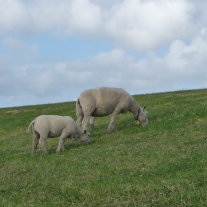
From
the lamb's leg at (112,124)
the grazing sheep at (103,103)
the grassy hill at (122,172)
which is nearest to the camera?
the grassy hill at (122,172)

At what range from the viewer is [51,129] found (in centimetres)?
1747

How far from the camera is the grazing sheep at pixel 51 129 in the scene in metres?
17.2

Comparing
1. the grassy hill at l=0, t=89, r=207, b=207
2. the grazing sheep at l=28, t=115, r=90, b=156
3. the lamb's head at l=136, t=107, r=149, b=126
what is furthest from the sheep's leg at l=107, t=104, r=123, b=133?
the grazing sheep at l=28, t=115, r=90, b=156

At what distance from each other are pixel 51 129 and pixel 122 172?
658 centimetres

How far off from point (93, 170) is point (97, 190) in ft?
7.76

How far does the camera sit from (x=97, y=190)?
32.2 ft

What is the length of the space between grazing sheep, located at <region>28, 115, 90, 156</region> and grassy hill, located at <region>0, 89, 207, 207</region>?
0.65 m

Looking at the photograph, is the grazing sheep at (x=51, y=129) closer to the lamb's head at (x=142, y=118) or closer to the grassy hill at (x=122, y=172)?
the grassy hill at (x=122, y=172)

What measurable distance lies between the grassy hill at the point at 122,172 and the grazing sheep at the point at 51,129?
648mm

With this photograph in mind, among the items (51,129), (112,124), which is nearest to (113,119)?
(112,124)

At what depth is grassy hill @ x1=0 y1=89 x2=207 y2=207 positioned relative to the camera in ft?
29.9

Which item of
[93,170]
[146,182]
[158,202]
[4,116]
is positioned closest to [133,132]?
[93,170]

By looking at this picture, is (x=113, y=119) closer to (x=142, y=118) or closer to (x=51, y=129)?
(x=142, y=118)

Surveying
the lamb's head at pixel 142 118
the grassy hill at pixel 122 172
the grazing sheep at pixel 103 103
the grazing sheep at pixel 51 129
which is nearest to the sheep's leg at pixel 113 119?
the grazing sheep at pixel 103 103
